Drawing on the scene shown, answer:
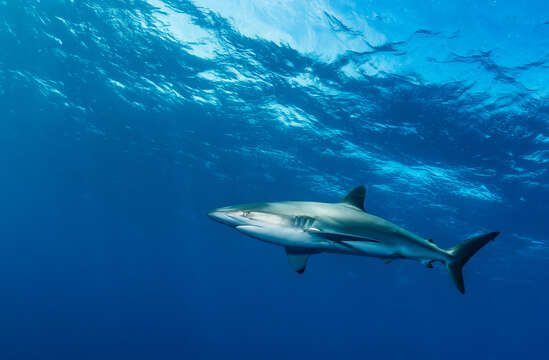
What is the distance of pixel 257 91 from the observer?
15.1 metres

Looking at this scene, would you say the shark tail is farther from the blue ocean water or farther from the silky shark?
the blue ocean water

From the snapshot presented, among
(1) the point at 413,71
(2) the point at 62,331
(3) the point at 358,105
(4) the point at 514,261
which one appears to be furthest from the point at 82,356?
(4) the point at 514,261

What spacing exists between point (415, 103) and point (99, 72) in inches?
623

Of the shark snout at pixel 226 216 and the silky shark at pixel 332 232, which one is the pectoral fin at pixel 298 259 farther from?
the shark snout at pixel 226 216

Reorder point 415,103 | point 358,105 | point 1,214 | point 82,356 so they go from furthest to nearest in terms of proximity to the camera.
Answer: point 1,214
point 82,356
point 358,105
point 415,103

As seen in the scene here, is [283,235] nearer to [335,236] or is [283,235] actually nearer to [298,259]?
[335,236]

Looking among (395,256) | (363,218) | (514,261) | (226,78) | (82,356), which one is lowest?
(82,356)

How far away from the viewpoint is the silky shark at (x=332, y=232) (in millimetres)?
3398

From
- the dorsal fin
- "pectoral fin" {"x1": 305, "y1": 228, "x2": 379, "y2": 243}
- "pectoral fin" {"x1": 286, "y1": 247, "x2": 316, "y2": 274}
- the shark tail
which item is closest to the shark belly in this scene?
"pectoral fin" {"x1": 305, "y1": 228, "x2": 379, "y2": 243}

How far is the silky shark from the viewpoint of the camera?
11.1 feet

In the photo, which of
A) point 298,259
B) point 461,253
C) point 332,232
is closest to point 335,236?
point 332,232

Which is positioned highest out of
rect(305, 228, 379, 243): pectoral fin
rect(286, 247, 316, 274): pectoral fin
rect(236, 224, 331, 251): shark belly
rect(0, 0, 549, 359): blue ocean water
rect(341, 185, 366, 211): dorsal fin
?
rect(0, 0, 549, 359): blue ocean water

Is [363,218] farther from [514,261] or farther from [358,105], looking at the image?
[514,261]

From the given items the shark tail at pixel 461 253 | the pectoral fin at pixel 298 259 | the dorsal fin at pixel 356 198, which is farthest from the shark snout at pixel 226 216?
the shark tail at pixel 461 253
